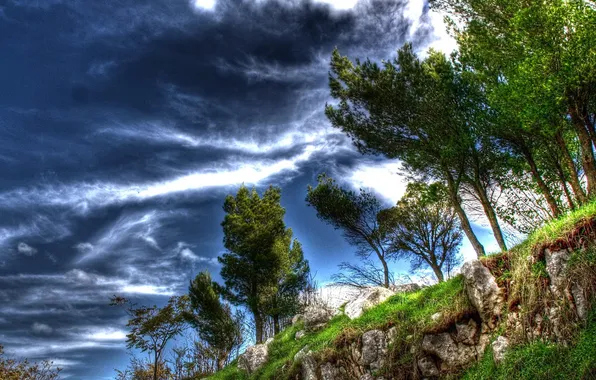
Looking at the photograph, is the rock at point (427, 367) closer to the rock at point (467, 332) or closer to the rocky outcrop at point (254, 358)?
the rock at point (467, 332)

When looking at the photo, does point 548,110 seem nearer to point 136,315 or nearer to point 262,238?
point 262,238

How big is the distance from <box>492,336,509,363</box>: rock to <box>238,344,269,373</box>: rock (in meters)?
10.3

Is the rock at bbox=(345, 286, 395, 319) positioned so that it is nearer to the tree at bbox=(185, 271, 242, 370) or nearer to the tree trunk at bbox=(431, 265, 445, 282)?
the tree trunk at bbox=(431, 265, 445, 282)

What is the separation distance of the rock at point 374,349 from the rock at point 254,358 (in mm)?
6664

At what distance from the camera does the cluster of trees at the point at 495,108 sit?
35.3 feet

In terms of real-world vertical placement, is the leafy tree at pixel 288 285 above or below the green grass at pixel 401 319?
above

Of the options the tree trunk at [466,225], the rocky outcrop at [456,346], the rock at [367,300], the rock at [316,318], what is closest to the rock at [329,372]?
the rock at [367,300]

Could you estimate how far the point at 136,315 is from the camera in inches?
891

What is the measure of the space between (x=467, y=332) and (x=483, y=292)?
856mm

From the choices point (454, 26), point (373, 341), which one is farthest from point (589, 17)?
point (373, 341)

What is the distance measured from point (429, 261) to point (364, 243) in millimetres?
4254

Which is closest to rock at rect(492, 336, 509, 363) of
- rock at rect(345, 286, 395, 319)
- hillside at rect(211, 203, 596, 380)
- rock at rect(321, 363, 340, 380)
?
hillside at rect(211, 203, 596, 380)

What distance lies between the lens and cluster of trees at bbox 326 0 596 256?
424 inches

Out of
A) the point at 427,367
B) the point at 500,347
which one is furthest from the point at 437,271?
the point at 500,347
